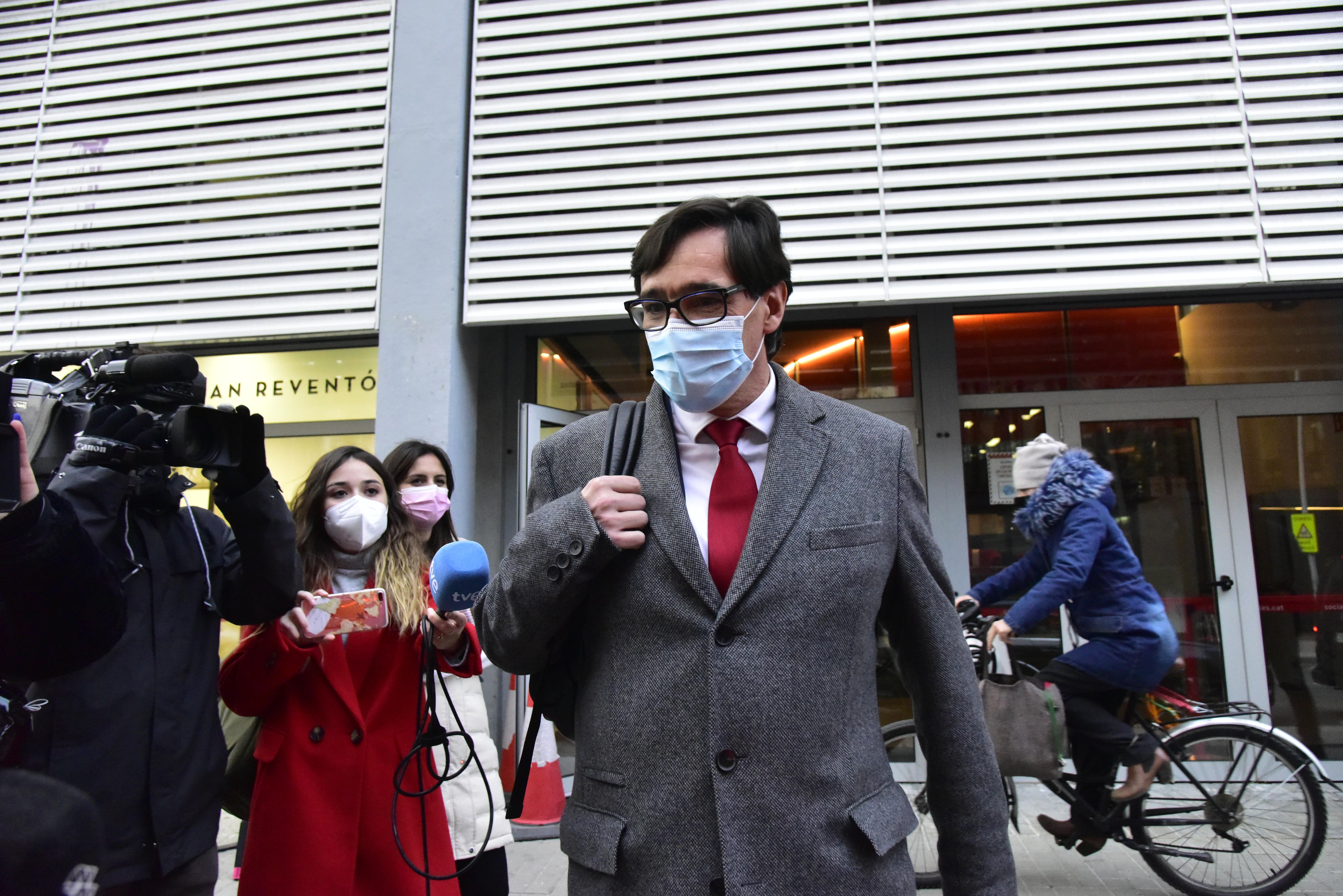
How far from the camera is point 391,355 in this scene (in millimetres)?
5406

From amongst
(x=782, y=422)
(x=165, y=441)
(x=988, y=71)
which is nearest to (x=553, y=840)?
(x=165, y=441)

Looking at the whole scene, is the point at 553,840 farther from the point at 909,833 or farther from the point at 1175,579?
the point at 1175,579

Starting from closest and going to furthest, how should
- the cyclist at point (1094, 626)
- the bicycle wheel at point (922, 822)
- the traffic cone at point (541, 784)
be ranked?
the cyclist at point (1094, 626) → the bicycle wheel at point (922, 822) → the traffic cone at point (541, 784)

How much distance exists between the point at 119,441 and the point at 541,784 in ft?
11.8

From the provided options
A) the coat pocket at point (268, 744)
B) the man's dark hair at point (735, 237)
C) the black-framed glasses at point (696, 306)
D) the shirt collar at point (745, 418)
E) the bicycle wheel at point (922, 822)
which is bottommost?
the bicycle wheel at point (922, 822)

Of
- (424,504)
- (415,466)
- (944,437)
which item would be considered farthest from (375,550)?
(944,437)

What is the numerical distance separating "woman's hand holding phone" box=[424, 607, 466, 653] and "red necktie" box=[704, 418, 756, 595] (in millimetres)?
1121

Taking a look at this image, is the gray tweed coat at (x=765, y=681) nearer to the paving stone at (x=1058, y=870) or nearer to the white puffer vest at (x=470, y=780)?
the white puffer vest at (x=470, y=780)

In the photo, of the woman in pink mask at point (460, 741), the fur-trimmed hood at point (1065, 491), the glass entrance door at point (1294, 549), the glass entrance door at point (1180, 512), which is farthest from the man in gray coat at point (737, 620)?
the glass entrance door at point (1294, 549)

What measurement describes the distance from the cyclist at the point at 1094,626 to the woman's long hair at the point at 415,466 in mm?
2482

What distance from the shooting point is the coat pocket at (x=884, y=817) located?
1319 mm

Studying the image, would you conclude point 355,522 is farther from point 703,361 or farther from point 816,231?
point 816,231

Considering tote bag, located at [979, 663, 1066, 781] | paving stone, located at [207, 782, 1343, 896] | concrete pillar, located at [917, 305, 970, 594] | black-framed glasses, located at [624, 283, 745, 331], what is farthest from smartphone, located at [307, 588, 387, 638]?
concrete pillar, located at [917, 305, 970, 594]

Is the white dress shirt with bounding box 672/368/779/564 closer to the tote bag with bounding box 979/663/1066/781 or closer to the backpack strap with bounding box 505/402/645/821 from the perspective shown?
the backpack strap with bounding box 505/402/645/821
